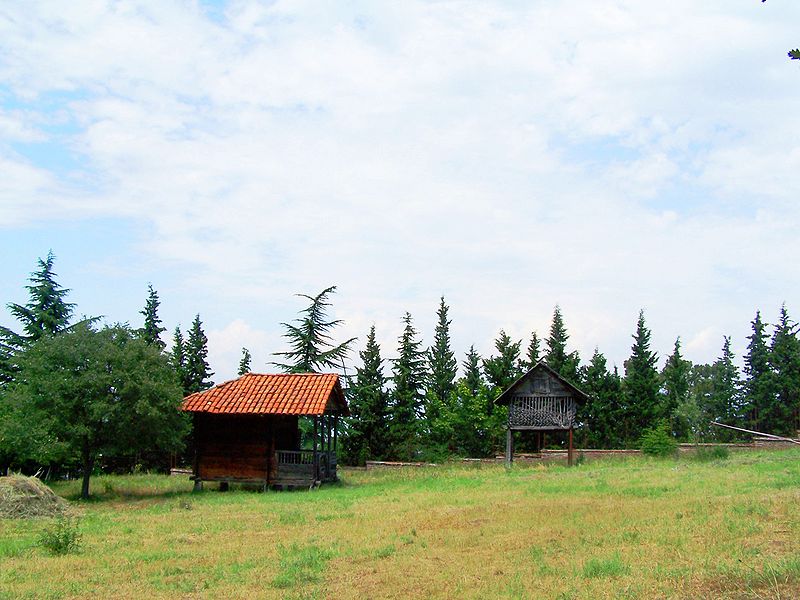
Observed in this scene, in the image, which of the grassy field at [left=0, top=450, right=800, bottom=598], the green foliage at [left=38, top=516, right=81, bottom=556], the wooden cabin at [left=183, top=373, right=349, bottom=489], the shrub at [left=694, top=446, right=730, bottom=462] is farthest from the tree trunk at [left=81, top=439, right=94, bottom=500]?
the shrub at [left=694, top=446, right=730, bottom=462]

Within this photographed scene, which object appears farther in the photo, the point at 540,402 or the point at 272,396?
the point at 540,402

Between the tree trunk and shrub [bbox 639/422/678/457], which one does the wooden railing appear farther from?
shrub [bbox 639/422/678/457]

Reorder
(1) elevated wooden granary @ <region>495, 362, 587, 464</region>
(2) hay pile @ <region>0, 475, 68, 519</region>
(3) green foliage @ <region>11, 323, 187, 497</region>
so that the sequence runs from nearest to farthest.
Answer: (2) hay pile @ <region>0, 475, 68, 519</region> < (3) green foliage @ <region>11, 323, 187, 497</region> < (1) elevated wooden granary @ <region>495, 362, 587, 464</region>

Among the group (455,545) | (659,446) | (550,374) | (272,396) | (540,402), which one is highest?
(550,374)

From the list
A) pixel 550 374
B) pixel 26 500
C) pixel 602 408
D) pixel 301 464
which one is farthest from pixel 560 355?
pixel 26 500

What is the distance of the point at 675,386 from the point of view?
176 feet

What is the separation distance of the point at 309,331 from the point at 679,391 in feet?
88.6

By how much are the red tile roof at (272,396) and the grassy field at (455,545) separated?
191 inches

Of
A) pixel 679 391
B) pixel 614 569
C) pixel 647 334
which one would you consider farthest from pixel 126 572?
pixel 679 391

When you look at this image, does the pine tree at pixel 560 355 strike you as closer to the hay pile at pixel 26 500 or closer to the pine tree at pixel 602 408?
the pine tree at pixel 602 408

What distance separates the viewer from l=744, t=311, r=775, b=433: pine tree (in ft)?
169

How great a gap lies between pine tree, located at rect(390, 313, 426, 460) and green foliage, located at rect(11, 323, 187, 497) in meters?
20.4

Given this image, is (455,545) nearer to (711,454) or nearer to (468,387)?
(711,454)

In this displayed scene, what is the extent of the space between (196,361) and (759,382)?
3824cm
